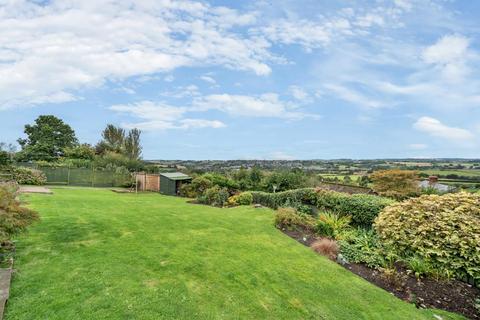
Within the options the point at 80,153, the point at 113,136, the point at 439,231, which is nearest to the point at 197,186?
the point at 439,231

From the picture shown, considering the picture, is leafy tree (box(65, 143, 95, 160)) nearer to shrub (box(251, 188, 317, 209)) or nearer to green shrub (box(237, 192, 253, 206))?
green shrub (box(237, 192, 253, 206))

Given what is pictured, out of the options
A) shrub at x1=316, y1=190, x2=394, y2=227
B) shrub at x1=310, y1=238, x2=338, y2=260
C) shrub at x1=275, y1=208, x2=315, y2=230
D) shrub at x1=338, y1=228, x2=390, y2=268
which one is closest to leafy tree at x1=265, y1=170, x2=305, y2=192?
shrub at x1=316, y1=190, x2=394, y2=227

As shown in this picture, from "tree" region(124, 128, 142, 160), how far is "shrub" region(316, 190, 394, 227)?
32.3m

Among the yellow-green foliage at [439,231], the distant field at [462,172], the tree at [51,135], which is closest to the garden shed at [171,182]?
the yellow-green foliage at [439,231]

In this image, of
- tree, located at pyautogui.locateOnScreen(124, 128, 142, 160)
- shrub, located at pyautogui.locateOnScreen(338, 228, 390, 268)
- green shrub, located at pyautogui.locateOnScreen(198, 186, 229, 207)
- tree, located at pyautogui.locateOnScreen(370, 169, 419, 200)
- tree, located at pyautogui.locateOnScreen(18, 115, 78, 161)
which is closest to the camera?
shrub, located at pyautogui.locateOnScreen(338, 228, 390, 268)

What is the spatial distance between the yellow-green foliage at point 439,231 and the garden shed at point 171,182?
16080mm

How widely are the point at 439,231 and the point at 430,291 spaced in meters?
1.42

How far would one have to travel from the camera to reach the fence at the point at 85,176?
22.2 metres

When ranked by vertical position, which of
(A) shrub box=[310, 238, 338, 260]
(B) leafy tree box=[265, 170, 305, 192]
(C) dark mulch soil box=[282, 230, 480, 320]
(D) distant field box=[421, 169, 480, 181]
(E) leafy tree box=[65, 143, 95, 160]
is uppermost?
(E) leafy tree box=[65, 143, 95, 160]

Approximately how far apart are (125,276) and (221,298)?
1.69 m

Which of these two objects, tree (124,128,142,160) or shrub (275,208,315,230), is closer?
shrub (275,208,315,230)

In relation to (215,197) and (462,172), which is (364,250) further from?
(462,172)

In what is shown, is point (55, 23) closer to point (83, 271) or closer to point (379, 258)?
point (83, 271)

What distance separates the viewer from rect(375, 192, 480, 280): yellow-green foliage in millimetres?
5891
